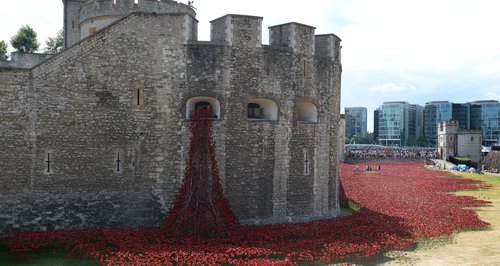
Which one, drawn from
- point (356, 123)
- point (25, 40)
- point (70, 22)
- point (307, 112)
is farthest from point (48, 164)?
point (356, 123)

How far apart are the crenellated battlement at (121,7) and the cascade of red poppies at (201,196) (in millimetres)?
7156

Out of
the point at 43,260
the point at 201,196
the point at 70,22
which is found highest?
the point at 70,22

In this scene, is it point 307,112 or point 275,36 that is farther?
point 307,112

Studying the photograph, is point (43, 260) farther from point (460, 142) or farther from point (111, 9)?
point (460, 142)

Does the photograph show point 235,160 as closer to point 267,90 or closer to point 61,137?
point 267,90

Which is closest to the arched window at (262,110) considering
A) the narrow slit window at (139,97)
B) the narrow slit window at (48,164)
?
the narrow slit window at (139,97)

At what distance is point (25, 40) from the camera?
43.3m

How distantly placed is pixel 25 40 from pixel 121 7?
1089 inches

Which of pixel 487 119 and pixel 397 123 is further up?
pixel 487 119

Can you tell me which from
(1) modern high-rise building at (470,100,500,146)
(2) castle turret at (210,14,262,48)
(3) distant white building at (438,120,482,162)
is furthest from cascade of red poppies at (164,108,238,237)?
(1) modern high-rise building at (470,100,500,146)

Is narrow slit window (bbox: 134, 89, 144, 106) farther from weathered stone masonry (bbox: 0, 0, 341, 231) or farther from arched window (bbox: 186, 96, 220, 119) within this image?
arched window (bbox: 186, 96, 220, 119)

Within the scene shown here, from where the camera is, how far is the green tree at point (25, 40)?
1692 inches

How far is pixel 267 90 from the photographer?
18125 mm

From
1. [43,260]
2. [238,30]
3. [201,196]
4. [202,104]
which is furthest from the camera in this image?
[202,104]
